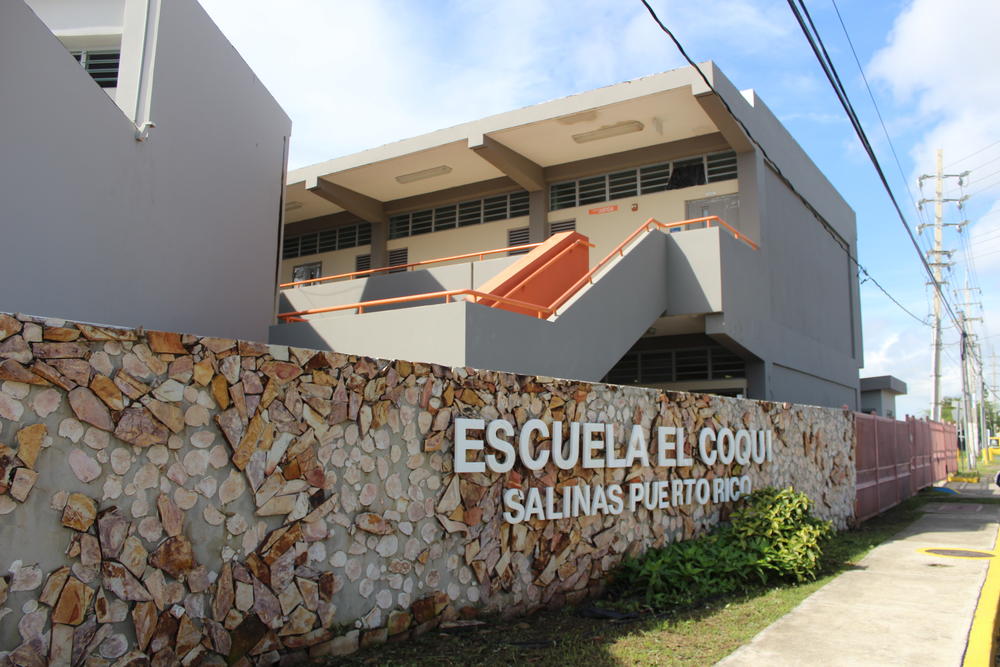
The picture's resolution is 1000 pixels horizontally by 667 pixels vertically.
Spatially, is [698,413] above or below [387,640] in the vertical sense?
above

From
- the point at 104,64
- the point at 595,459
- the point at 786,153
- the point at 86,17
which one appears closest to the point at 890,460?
the point at 786,153

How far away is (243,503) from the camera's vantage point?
16.3 feet

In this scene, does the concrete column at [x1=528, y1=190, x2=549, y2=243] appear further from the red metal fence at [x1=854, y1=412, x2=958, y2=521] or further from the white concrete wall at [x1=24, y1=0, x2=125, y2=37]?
the white concrete wall at [x1=24, y1=0, x2=125, y2=37]

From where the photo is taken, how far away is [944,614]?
25.0ft

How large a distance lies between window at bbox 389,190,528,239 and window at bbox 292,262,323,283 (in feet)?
10.8

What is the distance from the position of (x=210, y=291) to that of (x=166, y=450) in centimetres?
769

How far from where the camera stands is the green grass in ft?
18.6

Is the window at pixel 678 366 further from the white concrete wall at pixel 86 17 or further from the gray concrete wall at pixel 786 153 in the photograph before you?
the white concrete wall at pixel 86 17

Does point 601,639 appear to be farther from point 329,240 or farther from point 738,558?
point 329,240

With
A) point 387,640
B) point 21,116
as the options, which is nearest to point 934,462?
point 387,640

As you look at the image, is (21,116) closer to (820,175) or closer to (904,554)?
(904,554)

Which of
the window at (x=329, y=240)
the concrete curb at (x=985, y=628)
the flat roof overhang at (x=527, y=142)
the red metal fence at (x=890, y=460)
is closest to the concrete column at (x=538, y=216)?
the flat roof overhang at (x=527, y=142)

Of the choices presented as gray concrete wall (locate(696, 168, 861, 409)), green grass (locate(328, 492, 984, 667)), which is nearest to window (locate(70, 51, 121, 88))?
green grass (locate(328, 492, 984, 667))

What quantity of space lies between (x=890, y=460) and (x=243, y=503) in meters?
18.2
